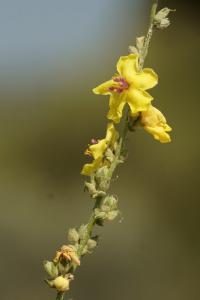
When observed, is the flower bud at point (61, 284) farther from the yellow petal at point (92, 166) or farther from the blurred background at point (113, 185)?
the blurred background at point (113, 185)

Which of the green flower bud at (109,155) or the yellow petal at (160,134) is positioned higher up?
the yellow petal at (160,134)

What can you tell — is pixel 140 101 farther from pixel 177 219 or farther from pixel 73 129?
pixel 73 129

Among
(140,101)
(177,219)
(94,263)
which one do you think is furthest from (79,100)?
(140,101)

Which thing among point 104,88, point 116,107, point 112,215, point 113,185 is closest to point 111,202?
point 112,215

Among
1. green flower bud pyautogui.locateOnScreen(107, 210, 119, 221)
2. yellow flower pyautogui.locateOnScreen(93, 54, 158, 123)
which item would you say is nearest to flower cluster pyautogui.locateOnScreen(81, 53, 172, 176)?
yellow flower pyautogui.locateOnScreen(93, 54, 158, 123)

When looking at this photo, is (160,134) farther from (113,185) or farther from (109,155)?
(113,185)

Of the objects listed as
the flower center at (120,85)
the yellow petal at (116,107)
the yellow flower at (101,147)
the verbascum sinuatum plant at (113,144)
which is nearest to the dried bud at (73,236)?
the verbascum sinuatum plant at (113,144)
